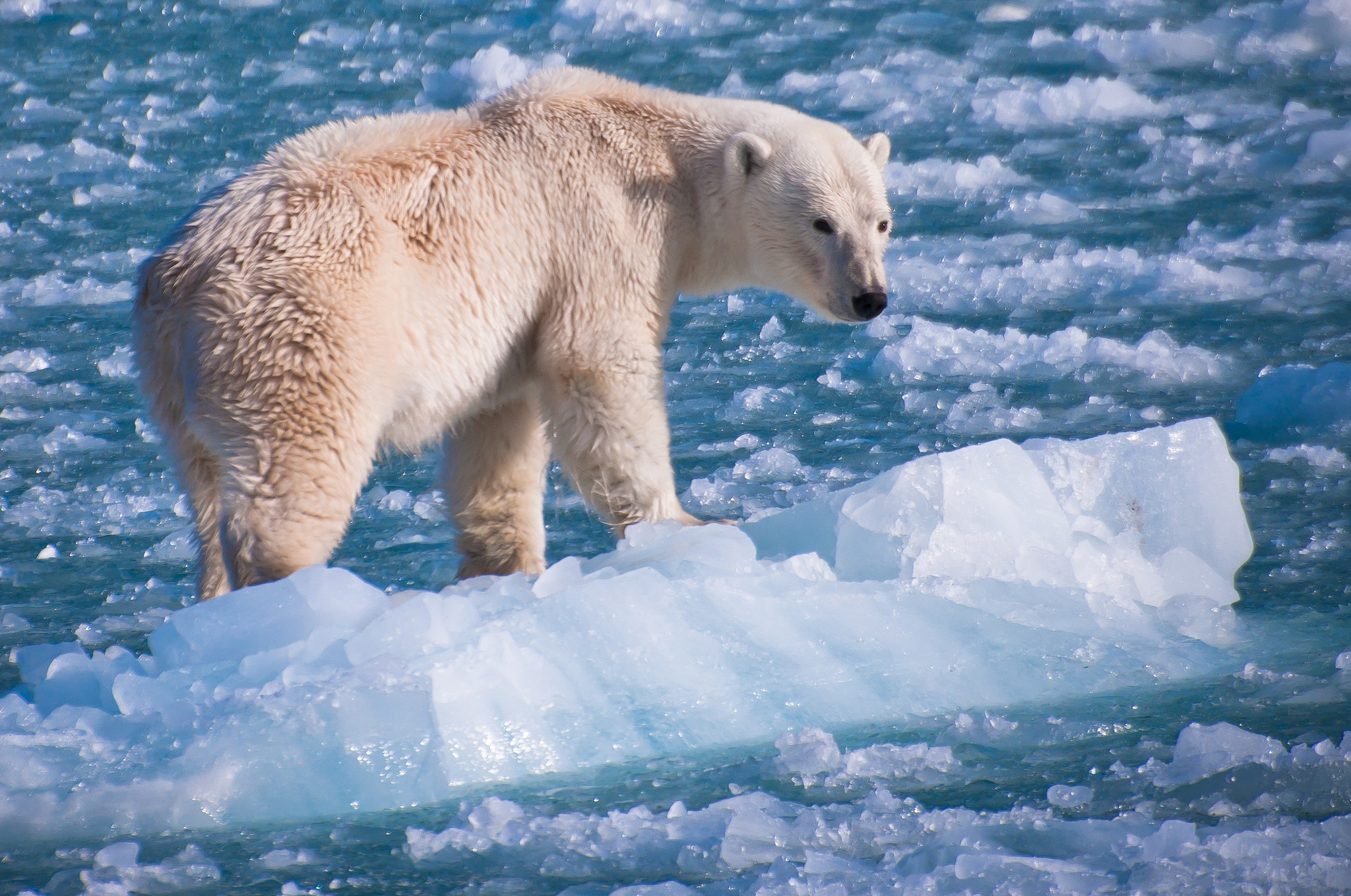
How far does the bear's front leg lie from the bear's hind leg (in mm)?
305

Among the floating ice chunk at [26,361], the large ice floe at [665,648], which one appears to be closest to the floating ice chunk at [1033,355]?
the large ice floe at [665,648]

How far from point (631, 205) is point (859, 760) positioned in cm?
153

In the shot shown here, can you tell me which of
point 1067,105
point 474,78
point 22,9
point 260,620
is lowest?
point 260,620

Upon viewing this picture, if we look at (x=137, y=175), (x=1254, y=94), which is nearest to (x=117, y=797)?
(x=137, y=175)

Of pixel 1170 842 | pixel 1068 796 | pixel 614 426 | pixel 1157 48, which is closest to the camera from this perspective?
pixel 1170 842

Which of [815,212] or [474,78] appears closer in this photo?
[815,212]

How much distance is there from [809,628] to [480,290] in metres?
1.10

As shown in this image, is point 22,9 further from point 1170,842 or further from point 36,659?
point 1170,842

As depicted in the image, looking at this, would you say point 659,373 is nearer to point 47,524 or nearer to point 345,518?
point 345,518

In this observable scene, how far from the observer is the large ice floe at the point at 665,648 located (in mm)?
2627

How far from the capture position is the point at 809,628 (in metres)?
3.03

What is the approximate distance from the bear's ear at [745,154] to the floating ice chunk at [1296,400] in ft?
6.70

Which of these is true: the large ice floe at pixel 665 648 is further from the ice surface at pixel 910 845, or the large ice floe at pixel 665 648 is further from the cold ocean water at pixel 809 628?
the ice surface at pixel 910 845

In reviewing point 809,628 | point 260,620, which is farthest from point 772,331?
point 260,620
